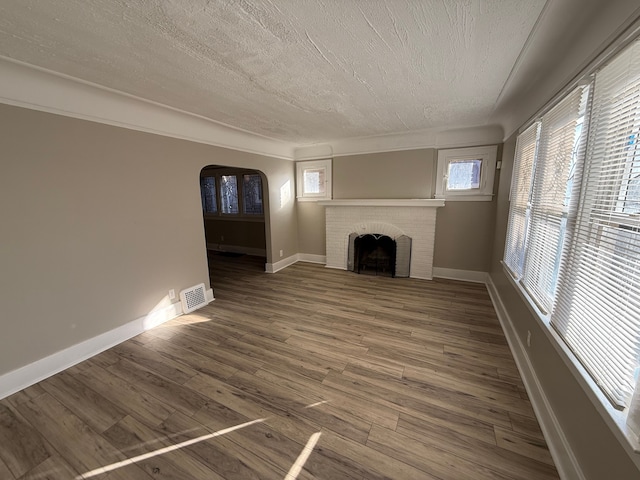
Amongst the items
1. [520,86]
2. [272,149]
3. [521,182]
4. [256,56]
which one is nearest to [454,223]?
[521,182]

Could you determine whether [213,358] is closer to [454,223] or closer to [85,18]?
[85,18]

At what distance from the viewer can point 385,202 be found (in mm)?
4129

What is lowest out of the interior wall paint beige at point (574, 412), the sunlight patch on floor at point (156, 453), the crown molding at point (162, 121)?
the sunlight patch on floor at point (156, 453)

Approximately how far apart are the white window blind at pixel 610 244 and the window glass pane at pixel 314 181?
12.8 feet

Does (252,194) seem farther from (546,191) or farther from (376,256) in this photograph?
(546,191)

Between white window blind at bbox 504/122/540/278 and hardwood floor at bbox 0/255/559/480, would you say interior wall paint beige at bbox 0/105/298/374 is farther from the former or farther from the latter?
white window blind at bbox 504/122/540/278

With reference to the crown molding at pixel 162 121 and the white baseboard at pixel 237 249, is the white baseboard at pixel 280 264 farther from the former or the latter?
the crown molding at pixel 162 121

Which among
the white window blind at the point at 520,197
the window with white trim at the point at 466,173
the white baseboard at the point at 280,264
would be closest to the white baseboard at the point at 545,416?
the white window blind at the point at 520,197

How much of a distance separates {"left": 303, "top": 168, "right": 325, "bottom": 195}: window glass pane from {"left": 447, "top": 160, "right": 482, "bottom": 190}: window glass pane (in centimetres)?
226

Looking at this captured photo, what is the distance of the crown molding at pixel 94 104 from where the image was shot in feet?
5.76

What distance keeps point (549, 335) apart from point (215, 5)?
2629 mm

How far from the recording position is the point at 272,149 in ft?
14.1

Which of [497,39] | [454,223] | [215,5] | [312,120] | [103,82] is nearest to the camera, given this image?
[215,5]

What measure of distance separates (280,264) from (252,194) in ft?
6.68
